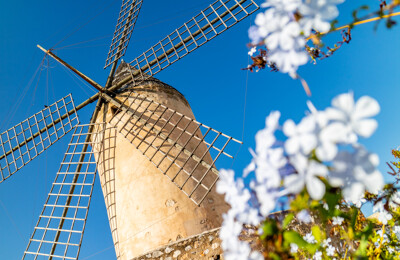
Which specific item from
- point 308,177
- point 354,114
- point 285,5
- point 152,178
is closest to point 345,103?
point 354,114

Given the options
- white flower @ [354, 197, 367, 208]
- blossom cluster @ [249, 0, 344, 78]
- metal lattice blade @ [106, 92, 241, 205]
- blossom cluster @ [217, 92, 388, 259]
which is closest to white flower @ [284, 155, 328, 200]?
blossom cluster @ [217, 92, 388, 259]

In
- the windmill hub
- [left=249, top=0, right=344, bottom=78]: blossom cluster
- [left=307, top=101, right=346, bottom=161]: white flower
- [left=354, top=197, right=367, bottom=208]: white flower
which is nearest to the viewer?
[left=307, top=101, right=346, bottom=161]: white flower

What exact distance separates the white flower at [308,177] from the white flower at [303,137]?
0.02 meters

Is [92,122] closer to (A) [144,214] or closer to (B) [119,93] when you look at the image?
(B) [119,93]

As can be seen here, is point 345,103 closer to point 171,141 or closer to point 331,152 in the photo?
point 331,152

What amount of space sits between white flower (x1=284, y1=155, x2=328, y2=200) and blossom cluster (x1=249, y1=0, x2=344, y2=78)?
0.73ft

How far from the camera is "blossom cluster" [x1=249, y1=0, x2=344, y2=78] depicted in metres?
0.60

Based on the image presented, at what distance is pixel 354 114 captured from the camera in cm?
49

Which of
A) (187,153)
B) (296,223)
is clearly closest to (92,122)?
(187,153)

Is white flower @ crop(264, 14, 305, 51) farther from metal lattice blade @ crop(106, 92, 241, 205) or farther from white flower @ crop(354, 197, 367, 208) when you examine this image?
metal lattice blade @ crop(106, 92, 241, 205)

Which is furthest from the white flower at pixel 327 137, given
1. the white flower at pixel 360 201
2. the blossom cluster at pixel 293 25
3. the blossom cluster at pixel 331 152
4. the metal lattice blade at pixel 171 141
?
the metal lattice blade at pixel 171 141

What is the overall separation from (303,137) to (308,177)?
76 mm

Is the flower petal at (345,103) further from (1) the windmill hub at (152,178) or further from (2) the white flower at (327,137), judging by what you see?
(1) the windmill hub at (152,178)

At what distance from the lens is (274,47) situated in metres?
0.66
